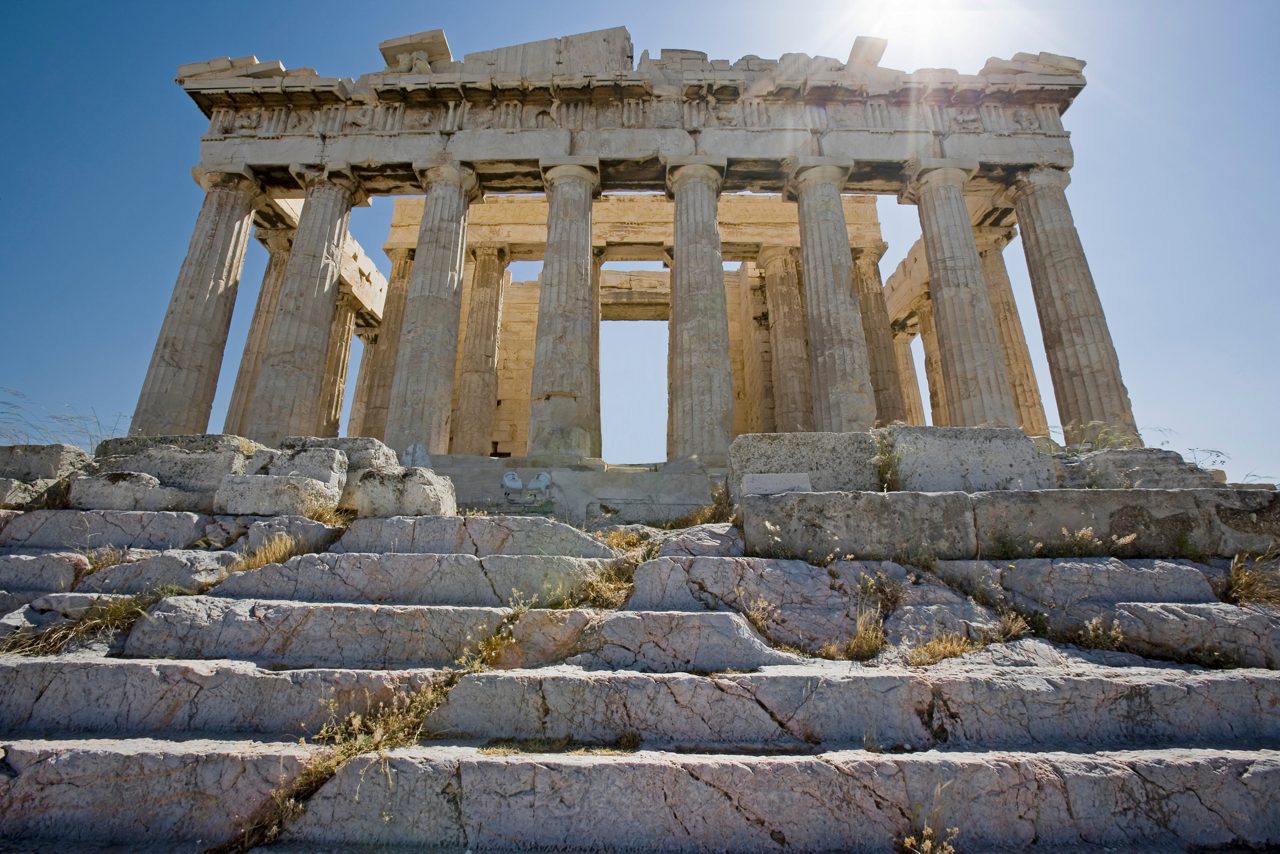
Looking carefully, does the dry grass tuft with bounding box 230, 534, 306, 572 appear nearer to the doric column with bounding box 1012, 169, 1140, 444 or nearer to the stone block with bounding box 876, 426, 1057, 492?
the stone block with bounding box 876, 426, 1057, 492

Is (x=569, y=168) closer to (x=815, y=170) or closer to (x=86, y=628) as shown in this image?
(x=815, y=170)

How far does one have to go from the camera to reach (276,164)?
12.2m

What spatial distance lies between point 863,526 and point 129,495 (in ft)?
19.2

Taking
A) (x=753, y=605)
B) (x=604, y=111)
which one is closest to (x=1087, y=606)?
(x=753, y=605)

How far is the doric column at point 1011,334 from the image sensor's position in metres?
12.8

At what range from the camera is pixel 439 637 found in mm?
3443

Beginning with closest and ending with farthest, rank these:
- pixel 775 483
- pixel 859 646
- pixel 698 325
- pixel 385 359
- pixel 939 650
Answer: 1. pixel 939 650
2. pixel 859 646
3. pixel 775 483
4. pixel 698 325
5. pixel 385 359

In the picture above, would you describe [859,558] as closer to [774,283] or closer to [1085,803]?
[1085,803]

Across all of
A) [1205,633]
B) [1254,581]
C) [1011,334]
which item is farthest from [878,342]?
[1205,633]

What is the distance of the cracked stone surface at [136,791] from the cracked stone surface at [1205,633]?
4395mm

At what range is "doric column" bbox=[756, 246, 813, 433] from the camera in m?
14.3

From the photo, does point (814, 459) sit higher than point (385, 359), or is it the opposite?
point (385, 359)

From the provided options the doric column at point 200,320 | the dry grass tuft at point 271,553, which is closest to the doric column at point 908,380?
the dry grass tuft at point 271,553

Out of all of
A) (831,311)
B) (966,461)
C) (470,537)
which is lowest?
(470,537)
